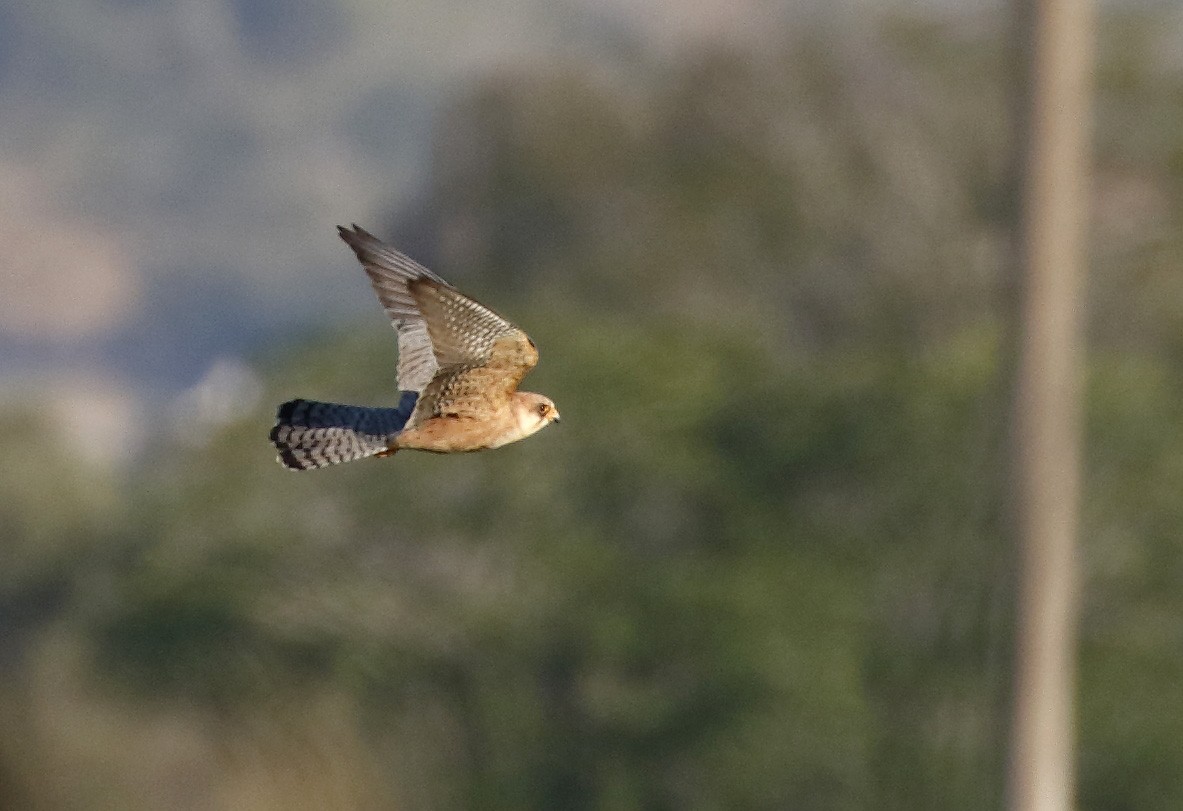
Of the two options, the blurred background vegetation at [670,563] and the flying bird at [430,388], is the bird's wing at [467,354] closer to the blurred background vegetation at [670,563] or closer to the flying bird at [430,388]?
the flying bird at [430,388]

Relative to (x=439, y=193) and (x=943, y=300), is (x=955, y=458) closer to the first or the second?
(x=943, y=300)

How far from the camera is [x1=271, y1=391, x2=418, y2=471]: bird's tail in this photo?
4602 millimetres

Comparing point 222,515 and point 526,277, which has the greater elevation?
point 526,277

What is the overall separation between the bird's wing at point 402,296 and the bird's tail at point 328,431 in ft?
0.33

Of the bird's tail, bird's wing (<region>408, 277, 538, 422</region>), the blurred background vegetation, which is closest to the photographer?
bird's wing (<region>408, 277, 538, 422</region>)

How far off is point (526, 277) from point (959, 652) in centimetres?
955

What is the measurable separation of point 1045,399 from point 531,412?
103 inches

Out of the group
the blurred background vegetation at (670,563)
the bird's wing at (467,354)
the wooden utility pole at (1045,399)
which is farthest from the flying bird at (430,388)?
the blurred background vegetation at (670,563)

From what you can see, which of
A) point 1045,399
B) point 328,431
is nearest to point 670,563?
point 1045,399

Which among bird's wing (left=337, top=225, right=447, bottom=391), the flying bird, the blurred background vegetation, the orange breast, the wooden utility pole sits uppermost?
the blurred background vegetation

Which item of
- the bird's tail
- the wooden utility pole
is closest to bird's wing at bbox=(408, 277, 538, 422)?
the bird's tail

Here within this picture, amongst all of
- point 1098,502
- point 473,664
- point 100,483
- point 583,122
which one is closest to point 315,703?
point 473,664

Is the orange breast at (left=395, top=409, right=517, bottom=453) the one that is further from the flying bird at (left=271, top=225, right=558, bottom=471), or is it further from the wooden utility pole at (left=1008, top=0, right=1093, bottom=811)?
the wooden utility pole at (left=1008, top=0, right=1093, bottom=811)

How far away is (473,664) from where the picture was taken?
66.9 ft
